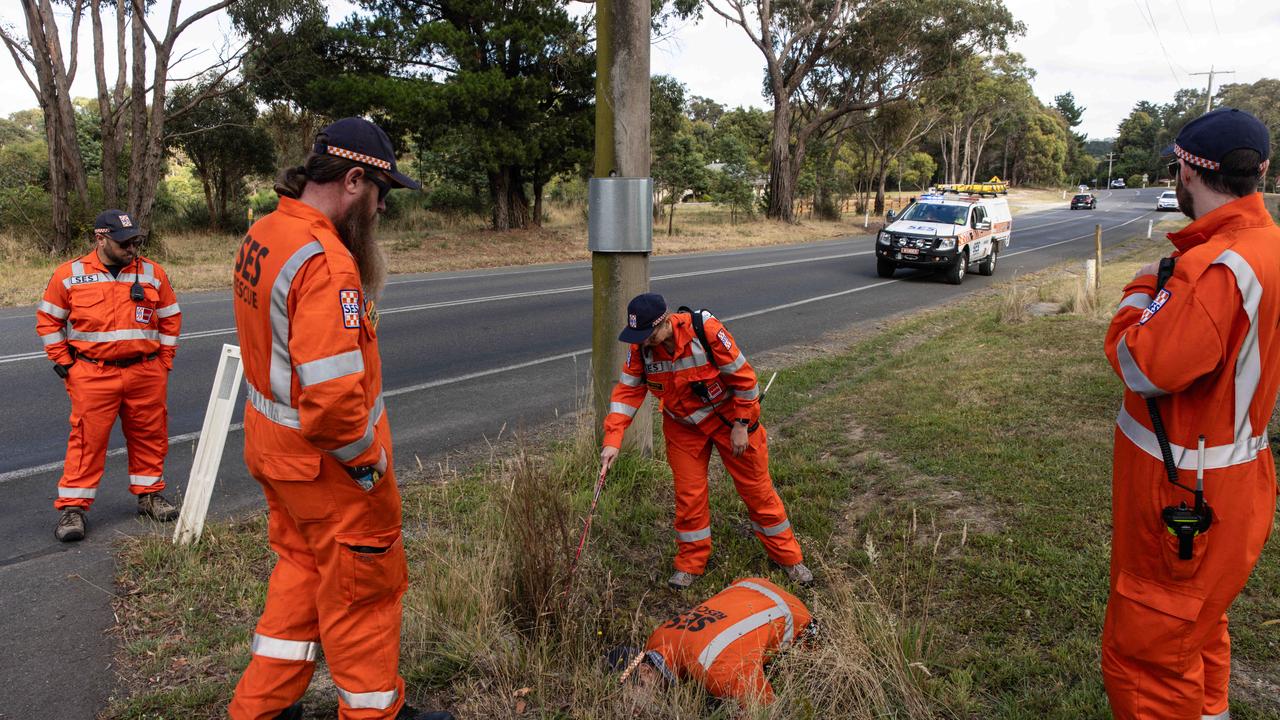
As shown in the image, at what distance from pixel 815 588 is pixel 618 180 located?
269cm

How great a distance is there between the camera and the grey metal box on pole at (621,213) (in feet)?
16.9

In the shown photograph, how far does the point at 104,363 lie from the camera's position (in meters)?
→ 4.55

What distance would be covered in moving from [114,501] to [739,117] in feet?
168

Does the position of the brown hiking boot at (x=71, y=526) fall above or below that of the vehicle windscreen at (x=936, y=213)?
below

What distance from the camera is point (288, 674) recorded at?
2.55 metres

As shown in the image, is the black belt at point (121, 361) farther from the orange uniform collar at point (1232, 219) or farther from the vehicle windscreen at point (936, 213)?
the vehicle windscreen at point (936, 213)

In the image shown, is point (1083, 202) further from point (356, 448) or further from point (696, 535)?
point (356, 448)

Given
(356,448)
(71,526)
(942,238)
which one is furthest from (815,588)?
(942,238)

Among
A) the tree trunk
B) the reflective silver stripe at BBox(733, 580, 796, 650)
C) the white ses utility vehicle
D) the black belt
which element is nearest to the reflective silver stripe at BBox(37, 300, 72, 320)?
the black belt

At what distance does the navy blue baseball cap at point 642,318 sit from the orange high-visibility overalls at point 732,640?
1.18 m

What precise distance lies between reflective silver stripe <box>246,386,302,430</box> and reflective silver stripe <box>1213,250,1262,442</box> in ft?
8.54

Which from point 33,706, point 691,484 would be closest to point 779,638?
point 691,484

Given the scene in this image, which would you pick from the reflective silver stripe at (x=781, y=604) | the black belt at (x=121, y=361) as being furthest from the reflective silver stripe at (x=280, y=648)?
the black belt at (x=121, y=361)

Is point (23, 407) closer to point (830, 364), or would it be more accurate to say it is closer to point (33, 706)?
point (33, 706)
